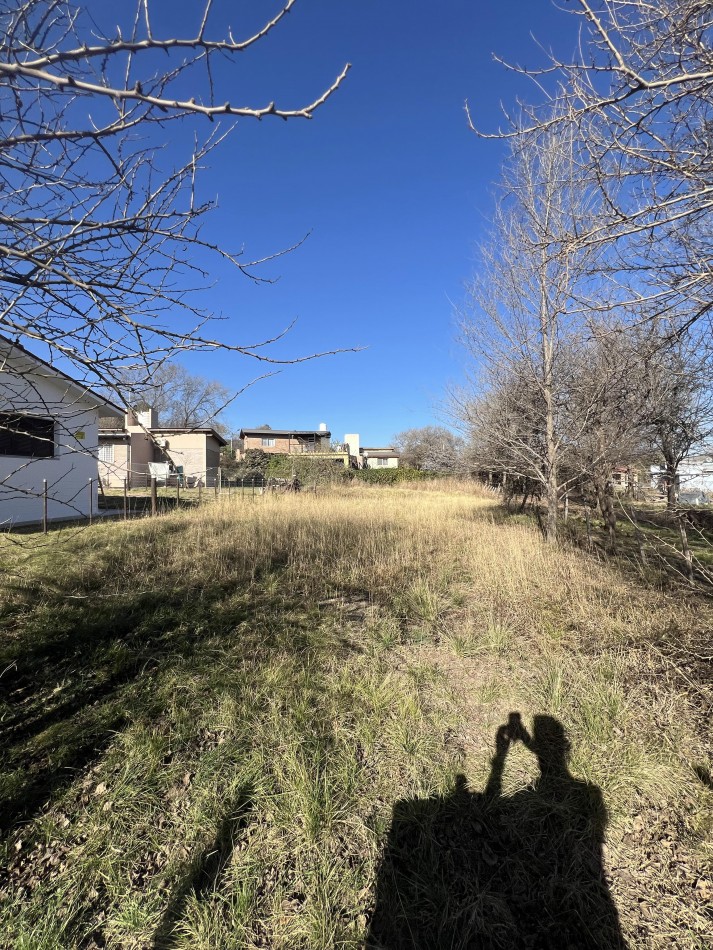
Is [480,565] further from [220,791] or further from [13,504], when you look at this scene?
[13,504]

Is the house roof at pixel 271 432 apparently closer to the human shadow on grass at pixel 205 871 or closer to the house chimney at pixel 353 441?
the house chimney at pixel 353 441

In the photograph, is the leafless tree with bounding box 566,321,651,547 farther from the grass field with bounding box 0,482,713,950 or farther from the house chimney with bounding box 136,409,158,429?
→ the house chimney with bounding box 136,409,158,429

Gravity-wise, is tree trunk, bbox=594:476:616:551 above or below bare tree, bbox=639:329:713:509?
below

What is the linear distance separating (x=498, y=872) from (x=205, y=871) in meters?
1.27

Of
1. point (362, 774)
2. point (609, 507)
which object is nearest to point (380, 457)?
point (609, 507)

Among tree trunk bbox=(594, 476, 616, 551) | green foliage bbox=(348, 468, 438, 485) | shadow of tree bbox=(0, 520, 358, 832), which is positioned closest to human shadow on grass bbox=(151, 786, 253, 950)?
shadow of tree bbox=(0, 520, 358, 832)

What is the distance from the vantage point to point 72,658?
348 cm

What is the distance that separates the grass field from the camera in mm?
1600

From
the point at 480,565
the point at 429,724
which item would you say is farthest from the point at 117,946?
the point at 480,565

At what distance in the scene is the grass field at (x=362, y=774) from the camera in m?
1.60

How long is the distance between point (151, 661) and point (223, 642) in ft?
1.93

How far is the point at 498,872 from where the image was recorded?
1.76m

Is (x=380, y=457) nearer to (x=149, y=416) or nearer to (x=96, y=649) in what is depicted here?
(x=96, y=649)

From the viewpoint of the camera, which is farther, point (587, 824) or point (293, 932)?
point (587, 824)
